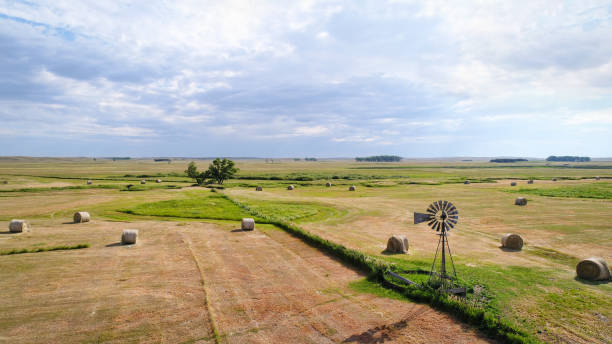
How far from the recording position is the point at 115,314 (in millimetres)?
14023

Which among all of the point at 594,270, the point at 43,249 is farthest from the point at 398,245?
the point at 43,249

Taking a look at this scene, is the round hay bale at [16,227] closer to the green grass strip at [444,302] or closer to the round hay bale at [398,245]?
the green grass strip at [444,302]

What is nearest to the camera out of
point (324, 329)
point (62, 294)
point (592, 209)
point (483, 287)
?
point (324, 329)

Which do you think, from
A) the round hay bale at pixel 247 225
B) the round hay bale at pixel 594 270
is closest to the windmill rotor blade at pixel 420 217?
the round hay bale at pixel 594 270

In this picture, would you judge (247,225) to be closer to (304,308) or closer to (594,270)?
(304,308)

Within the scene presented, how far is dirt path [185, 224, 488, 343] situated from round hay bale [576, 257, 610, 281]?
34.6 feet

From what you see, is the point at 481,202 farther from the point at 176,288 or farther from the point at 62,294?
the point at 62,294

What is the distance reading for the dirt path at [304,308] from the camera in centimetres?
1275

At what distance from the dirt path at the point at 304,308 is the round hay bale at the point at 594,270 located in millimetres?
10539

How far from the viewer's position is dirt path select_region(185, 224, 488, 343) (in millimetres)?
12750

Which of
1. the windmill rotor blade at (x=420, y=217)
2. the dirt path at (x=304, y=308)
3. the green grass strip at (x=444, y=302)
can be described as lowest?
the dirt path at (x=304, y=308)

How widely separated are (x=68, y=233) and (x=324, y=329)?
27889 millimetres

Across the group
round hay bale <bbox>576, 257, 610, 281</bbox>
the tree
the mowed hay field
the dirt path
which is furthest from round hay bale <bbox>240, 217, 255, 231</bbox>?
the tree

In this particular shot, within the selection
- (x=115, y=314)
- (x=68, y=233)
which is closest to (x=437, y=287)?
(x=115, y=314)
